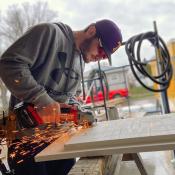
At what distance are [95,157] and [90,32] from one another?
3.09ft

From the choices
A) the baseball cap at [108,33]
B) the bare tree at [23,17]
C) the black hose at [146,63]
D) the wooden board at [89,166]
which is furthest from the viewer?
the bare tree at [23,17]

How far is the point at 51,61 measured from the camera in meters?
1.73

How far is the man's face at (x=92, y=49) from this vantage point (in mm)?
1922

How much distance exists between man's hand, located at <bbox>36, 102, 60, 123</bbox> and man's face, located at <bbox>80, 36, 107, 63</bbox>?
52cm

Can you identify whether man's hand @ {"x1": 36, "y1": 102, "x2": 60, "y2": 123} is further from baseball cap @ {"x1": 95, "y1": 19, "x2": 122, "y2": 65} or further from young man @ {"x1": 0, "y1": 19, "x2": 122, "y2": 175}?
baseball cap @ {"x1": 95, "y1": 19, "x2": 122, "y2": 65}

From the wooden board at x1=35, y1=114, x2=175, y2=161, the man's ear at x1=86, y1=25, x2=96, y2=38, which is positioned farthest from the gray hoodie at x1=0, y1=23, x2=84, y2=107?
the wooden board at x1=35, y1=114, x2=175, y2=161

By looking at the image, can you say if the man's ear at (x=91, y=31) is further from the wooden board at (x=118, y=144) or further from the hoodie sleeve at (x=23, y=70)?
the wooden board at (x=118, y=144)

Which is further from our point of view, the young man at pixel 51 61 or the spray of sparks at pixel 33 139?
the spray of sparks at pixel 33 139

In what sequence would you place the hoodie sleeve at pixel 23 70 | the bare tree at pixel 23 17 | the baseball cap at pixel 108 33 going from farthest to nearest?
the bare tree at pixel 23 17, the baseball cap at pixel 108 33, the hoodie sleeve at pixel 23 70

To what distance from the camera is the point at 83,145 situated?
123cm

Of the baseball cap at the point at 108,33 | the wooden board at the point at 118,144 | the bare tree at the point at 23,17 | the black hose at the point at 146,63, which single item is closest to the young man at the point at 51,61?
the baseball cap at the point at 108,33

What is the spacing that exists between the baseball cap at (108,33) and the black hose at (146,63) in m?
1.37

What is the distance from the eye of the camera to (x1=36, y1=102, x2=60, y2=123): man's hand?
1580mm

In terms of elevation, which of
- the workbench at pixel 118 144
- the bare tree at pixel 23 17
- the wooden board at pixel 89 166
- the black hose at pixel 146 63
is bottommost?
the wooden board at pixel 89 166
